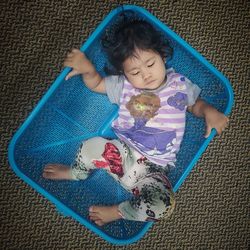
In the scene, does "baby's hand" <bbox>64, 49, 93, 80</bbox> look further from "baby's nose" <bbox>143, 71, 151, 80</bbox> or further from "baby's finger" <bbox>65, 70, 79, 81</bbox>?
"baby's nose" <bbox>143, 71, 151, 80</bbox>

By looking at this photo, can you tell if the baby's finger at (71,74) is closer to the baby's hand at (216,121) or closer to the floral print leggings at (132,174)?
the floral print leggings at (132,174)

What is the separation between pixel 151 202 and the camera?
0.82 m

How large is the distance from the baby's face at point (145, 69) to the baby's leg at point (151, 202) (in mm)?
A: 226

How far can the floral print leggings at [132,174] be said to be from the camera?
822mm

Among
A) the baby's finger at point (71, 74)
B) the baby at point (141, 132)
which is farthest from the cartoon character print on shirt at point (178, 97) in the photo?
the baby's finger at point (71, 74)

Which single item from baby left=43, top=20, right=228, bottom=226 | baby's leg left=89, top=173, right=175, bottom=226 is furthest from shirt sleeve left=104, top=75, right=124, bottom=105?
baby's leg left=89, top=173, right=175, bottom=226

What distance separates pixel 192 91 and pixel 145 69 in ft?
0.49

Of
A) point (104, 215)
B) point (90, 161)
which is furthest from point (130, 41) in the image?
point (104, 215)

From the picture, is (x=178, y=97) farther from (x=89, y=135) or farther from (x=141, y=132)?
(x=89, y=135)

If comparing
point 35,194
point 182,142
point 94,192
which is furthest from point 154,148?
point 35,194

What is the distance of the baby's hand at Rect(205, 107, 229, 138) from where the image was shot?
0.82 metres

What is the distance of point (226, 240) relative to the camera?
1052mm

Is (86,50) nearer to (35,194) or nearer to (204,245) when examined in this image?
(35,194)

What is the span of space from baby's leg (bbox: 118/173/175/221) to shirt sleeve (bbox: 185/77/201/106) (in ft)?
0.65
